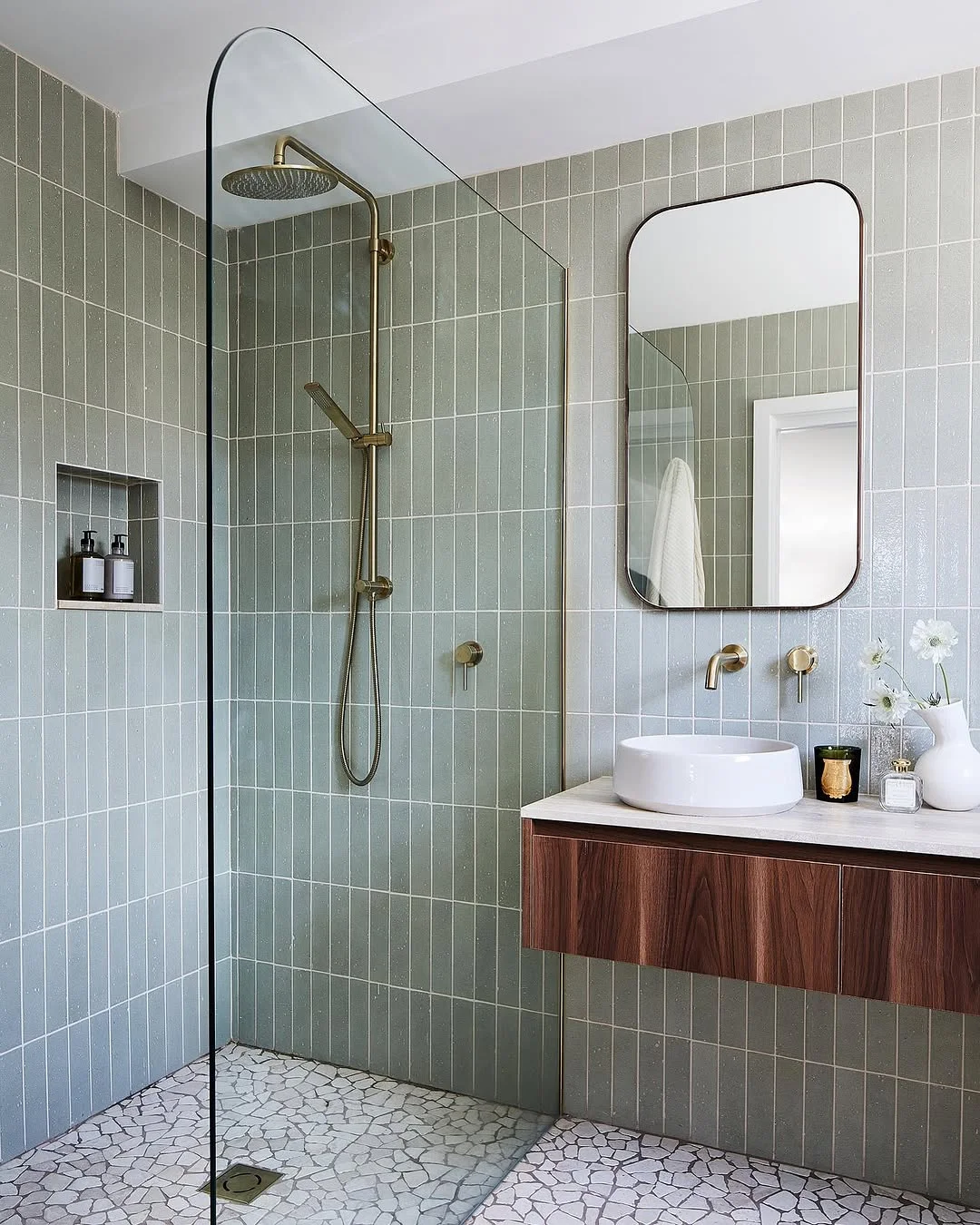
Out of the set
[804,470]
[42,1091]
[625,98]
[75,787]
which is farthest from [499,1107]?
[625,98]

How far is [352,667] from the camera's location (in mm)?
1799

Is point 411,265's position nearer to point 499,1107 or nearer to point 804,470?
point 804,470

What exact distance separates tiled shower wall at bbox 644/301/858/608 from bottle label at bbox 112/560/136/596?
1456 millimetres

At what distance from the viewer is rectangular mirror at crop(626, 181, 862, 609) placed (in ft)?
7.56

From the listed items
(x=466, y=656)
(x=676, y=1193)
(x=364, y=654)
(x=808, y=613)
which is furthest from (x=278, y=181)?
(x=676, y=1193)

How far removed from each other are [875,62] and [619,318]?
0.77m

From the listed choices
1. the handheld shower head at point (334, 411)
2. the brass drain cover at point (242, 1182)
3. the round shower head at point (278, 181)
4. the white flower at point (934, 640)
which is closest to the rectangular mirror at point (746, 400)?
the white flower at point (934, 640)

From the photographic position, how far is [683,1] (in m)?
2.00

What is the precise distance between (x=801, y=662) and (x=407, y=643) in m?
0.95

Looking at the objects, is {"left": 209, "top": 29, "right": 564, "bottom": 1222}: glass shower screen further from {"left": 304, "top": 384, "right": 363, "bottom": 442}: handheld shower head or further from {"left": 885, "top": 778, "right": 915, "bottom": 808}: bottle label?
{"left": 885, "top": 778, "right": 915, "bottom": 808}: bottle label

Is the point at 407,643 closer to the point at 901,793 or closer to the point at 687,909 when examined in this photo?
the point at 687,909

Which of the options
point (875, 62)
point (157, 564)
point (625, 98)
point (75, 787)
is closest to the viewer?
point (875, 62)

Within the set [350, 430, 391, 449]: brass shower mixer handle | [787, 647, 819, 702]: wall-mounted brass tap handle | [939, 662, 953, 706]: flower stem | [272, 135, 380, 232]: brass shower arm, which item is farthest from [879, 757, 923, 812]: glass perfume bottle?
[272, 135, 380, 232]: brass shower arm

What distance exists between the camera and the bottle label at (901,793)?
6.66 ft
